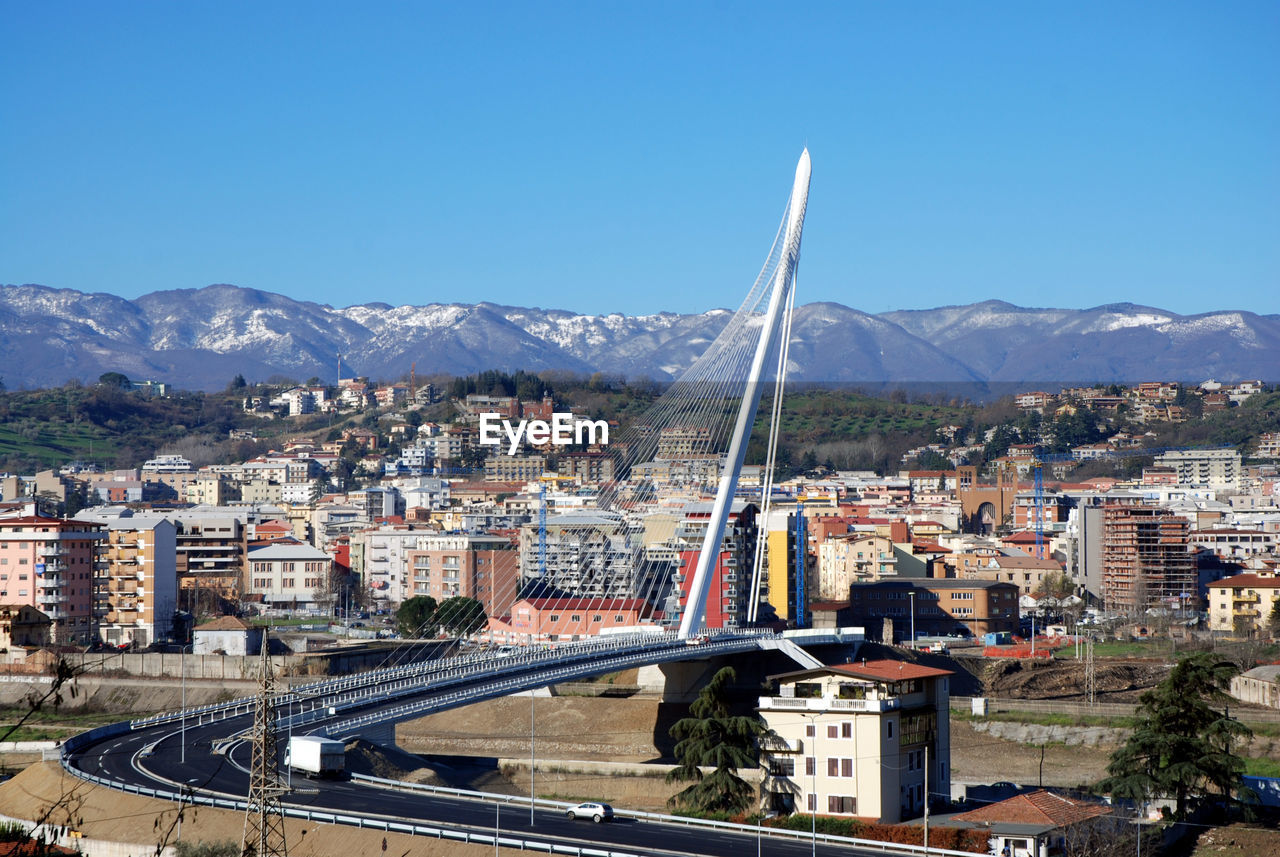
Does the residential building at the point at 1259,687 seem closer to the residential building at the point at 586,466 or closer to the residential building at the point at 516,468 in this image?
the residential building at the point at 586,466

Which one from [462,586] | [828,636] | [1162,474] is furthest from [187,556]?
[1162,474]

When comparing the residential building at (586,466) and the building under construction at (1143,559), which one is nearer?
the building under construction at (1143,559)

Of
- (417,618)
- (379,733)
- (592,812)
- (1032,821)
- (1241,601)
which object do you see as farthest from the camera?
(1241,601)

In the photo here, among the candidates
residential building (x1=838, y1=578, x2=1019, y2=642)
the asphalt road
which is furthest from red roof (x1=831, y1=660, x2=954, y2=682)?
residential building (x1=838, y1=578, x2=1019, y2=642)

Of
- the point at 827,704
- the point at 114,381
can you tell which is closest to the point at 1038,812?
the point at 827,704

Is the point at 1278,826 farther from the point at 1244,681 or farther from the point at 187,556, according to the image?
the point at 187,556

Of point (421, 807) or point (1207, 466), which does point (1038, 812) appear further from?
point (1207, 466)

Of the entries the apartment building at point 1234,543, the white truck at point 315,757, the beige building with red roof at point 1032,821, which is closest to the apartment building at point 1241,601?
the apartment building at point 1234,543
